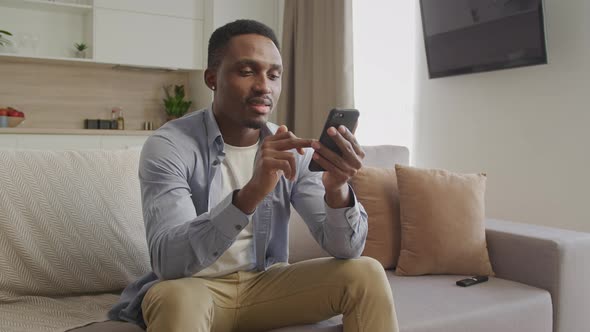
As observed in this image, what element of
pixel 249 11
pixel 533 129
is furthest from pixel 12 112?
pixel 533 129

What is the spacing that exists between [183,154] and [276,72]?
0.31 m

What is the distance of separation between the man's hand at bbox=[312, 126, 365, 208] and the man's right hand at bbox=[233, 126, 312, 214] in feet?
0.18

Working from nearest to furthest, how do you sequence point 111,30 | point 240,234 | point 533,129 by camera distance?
1. point 240,234
2. point 533,129
3. point 111,30

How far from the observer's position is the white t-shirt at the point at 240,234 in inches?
56.1

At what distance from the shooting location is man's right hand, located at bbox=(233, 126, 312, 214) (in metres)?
1.18

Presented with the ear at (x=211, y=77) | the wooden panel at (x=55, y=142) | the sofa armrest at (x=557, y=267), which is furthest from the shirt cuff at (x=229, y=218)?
the wooden panel at (x=55, y=142)

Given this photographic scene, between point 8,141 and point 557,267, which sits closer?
point 557,267

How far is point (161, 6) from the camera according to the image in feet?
14.7

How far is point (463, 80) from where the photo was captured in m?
3.26

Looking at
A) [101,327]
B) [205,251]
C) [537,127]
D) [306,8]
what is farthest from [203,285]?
[306,8]

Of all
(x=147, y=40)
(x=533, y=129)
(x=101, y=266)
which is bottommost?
(x=101, y=266)

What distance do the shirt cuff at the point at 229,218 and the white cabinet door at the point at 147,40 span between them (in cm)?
343

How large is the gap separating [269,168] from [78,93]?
3.86m

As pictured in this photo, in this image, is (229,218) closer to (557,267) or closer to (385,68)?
(557,267)
